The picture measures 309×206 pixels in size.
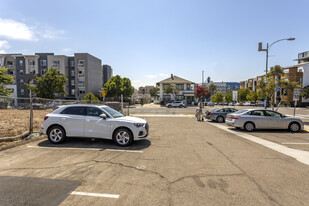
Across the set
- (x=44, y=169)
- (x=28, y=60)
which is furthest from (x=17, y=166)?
(x=28, y=60)

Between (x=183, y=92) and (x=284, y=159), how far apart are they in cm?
5101

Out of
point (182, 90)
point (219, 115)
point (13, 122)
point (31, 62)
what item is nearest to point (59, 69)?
point (31, 62)

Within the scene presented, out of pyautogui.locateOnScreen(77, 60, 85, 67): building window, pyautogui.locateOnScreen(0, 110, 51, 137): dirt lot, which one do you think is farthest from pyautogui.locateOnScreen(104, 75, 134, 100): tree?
pyautogui.locateOnScreen(0, 110, 51, 137): dirt lot

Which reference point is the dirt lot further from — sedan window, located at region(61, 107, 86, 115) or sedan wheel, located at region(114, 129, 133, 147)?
sedan wheel, located at region(114, 129, 133, 147)

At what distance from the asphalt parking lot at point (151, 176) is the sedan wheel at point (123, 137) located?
27 centimetres

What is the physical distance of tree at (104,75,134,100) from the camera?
46781 millimetres

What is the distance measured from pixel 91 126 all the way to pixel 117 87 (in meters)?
42.0

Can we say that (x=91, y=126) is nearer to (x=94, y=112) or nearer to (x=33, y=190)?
(x=94, y=112)

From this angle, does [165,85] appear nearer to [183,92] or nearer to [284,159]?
[183,92]

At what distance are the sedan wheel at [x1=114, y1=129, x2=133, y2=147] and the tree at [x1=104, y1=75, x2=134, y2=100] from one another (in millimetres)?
41448

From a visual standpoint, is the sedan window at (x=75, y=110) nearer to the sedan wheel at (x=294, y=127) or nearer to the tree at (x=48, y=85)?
the sedan wheel at (x=294, y=127)

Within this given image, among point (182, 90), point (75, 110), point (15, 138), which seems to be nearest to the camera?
point (75, 110)

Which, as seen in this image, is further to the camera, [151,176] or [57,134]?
[57,134]

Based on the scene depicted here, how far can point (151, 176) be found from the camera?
13.1ft
